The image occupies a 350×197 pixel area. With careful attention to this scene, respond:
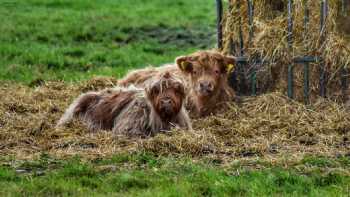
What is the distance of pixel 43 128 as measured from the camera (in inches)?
374

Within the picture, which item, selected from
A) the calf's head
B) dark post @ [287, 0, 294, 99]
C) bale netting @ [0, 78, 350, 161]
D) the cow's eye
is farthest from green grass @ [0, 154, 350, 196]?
dark post @ [287, 0, 294, 99]

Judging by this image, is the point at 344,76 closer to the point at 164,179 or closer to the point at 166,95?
the point at 166,95

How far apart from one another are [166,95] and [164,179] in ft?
7.05

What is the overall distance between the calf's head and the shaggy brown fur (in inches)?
49.6

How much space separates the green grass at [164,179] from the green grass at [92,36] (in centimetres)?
609

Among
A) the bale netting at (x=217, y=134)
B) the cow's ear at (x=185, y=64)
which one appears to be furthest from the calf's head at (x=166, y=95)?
the cow's ear at (x=185, y=64)

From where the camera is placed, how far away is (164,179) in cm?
715

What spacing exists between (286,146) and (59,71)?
6.81 meters

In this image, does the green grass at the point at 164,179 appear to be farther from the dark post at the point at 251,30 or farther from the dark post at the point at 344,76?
the dark post at the point at 251,30

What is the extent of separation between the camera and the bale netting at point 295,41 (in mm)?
10688

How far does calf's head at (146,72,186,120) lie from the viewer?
9180 mm

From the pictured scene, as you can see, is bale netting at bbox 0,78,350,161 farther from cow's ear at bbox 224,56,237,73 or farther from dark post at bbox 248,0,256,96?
cow's ear at bbox 224,56,237,73

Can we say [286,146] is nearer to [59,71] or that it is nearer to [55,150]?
[55,150]

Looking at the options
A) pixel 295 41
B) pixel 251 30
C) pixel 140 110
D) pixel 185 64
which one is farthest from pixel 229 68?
pixel 140 110
